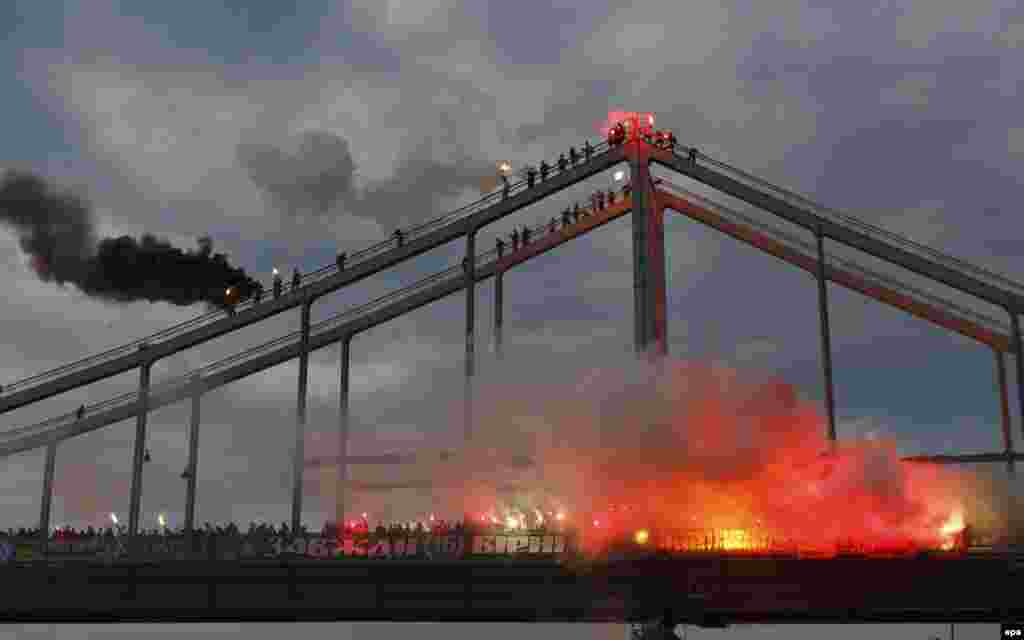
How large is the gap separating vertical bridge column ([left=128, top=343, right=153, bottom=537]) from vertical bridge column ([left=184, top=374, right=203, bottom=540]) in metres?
2.65

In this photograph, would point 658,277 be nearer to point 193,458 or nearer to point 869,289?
point 869,289

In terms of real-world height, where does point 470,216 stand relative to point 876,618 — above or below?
above

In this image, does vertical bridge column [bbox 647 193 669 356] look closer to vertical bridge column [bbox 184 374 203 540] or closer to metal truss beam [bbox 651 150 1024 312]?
metal truss beam [bbox 651 150 1024 312]

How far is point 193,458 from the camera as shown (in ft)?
198

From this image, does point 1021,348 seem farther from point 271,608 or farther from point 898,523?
point 271,608

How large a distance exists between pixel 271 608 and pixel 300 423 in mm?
17557

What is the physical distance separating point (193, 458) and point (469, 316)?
58.5 ft

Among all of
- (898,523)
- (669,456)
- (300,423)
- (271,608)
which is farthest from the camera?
(300,423)

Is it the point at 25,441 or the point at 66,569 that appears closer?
the point at 66,569

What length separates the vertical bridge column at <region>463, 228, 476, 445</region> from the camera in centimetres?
5900

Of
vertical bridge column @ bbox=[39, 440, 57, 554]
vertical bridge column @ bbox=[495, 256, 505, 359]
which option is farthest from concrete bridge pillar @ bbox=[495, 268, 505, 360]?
vertical bridge column @ bbox=[39, 440, 57, 554]

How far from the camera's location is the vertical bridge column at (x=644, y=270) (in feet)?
196

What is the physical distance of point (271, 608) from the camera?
149ft

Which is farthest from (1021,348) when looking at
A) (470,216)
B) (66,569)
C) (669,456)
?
(66,569)
